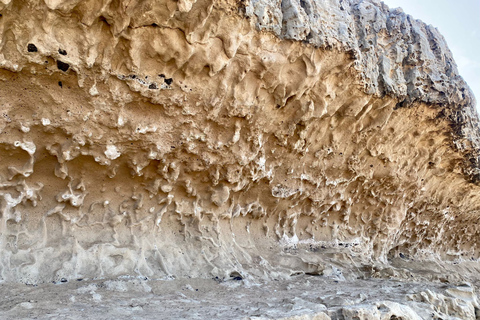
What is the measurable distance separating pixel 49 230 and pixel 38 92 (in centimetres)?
122

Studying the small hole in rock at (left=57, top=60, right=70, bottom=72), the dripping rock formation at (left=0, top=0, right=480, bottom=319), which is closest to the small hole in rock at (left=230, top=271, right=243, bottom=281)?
the dripping rock formation at (left=0, top=0, right=480, bottom=319)

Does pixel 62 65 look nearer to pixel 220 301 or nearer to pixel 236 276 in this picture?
pixel 220 301

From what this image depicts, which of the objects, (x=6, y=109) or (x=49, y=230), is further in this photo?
(x=49, y=230)

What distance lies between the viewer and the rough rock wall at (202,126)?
9.01ft

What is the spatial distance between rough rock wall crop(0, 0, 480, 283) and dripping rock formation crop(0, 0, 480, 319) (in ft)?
0.05

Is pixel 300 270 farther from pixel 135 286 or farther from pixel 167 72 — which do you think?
pixel 167 72

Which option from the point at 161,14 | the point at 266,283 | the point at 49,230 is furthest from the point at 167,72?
the point at 266,283

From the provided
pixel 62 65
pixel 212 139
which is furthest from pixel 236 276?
pixel 62 65

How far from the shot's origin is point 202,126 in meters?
3.52

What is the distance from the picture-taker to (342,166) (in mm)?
5035

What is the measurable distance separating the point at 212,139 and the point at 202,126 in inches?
8.0

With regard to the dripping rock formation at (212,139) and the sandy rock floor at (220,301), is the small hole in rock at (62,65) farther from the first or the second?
the sandy rock floor at (220,301)

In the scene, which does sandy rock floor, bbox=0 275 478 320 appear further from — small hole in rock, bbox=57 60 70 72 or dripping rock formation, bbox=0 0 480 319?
small hole in rock, bbox=57 60 70 72

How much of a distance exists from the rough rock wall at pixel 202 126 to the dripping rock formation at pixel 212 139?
2cm
